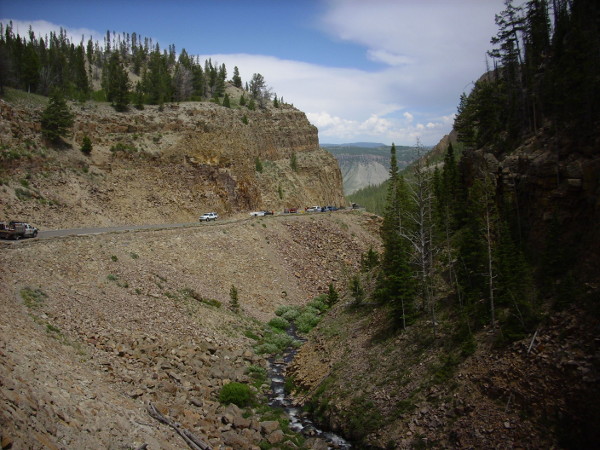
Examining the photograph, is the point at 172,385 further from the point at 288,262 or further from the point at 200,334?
the point at 288,262

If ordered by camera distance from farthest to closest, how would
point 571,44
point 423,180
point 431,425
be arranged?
point 571,44 < point 423,180 < point 431,425

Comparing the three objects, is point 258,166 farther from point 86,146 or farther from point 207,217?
point 86,146

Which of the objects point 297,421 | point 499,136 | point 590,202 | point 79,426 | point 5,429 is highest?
point 499,136

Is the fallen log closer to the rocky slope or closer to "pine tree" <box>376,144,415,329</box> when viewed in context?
the rocky slope

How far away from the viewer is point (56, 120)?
55.8 m

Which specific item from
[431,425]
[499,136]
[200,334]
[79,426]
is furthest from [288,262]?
[79,426]

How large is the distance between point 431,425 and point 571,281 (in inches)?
385

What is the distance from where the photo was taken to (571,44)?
96.2 ft

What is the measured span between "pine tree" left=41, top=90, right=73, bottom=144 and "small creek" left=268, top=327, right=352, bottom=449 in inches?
1661

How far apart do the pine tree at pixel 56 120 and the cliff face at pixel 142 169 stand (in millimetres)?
1233

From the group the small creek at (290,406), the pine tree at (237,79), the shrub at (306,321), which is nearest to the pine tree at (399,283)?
the shrub at (306,321)

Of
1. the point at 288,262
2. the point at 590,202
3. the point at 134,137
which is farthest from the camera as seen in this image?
the point at 134,137

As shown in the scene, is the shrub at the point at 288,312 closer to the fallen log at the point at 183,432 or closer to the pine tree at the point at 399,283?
the pine tree at the point at 399,283

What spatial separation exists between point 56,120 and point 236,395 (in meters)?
47.0
